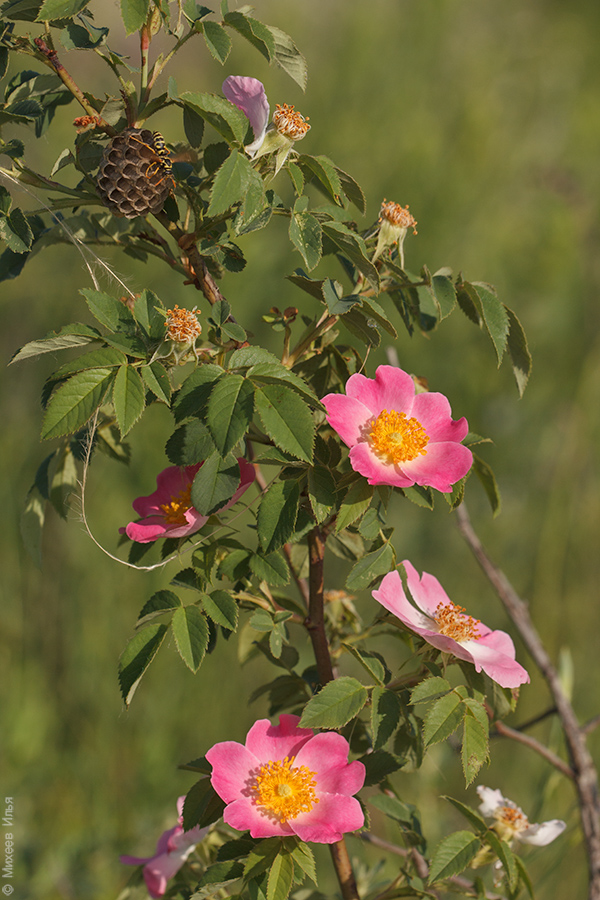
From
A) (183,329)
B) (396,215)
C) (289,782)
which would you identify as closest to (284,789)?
(289,782)

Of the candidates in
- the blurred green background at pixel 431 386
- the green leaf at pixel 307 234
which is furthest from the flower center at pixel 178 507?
the blurred green background at pixel 431 386

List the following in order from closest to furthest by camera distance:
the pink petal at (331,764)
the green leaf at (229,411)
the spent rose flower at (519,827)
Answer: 1. the green leaf at (229,411)
2. the pink petal at (331,764)
3. the spent rose flower at (519,827)

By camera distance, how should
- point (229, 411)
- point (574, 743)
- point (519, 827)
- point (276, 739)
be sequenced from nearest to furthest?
point (229, 411)
point (276, 739)
point (519, 827)
point (574, 743)

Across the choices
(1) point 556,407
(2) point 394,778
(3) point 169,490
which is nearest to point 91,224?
(3) point 169,490

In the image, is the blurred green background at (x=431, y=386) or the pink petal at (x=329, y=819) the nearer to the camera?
the pink petal at (x=329, y=819)

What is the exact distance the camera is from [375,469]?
A: 0.52m

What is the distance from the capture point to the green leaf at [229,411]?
0.45m

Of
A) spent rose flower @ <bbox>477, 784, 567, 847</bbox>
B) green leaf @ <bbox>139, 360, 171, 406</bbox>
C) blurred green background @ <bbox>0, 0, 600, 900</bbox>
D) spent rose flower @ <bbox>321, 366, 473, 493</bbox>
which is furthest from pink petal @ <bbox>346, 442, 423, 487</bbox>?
blurred green background @ <bbox>0, 0, 600, 900</bbox>

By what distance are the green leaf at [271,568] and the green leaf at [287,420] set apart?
11 cm

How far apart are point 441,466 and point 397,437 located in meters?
0.04

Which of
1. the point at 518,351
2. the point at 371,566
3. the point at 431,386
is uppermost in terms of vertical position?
the point at 518,351

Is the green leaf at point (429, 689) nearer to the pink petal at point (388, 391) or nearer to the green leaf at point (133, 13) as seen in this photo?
the pink petal at point (388, 391)

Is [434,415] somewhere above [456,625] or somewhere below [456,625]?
above

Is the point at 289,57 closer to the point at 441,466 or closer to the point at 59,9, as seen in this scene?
the point at 59,9
